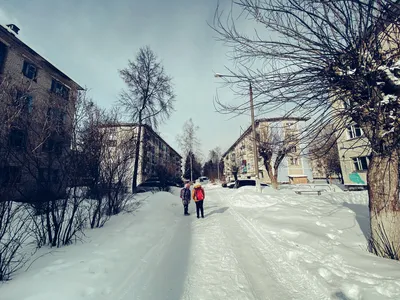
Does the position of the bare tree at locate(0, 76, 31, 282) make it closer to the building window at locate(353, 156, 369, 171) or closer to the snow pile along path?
the snow pile along path

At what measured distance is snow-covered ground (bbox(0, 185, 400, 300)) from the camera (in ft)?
8.45

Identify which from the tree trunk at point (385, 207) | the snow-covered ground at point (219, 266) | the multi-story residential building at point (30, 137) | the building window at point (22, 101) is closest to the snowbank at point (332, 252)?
the snow-covered ground at point (219, 266)

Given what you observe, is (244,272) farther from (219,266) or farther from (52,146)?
(52,146)

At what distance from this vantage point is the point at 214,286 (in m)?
2.81

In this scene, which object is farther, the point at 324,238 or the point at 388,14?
the point at 324,238

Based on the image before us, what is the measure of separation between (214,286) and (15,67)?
21.6 metres

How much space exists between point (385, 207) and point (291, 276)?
244cm

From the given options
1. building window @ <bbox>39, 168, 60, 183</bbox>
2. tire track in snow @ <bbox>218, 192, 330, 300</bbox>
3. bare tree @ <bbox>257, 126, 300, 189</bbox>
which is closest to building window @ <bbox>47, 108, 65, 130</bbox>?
building window @ <bbox>39, 168, 60, 183</bbox>

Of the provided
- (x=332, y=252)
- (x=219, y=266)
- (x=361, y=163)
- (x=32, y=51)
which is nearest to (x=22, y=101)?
(x=219, y=266)

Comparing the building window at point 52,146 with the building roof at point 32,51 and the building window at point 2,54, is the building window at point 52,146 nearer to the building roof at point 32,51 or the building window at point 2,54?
the building roof at point 32,51

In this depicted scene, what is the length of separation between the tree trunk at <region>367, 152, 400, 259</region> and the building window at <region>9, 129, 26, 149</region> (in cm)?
740

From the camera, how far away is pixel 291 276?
3.08 meters

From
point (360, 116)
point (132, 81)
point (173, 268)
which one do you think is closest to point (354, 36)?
point (360, 116)

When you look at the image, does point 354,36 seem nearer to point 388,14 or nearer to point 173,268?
point 388,14
